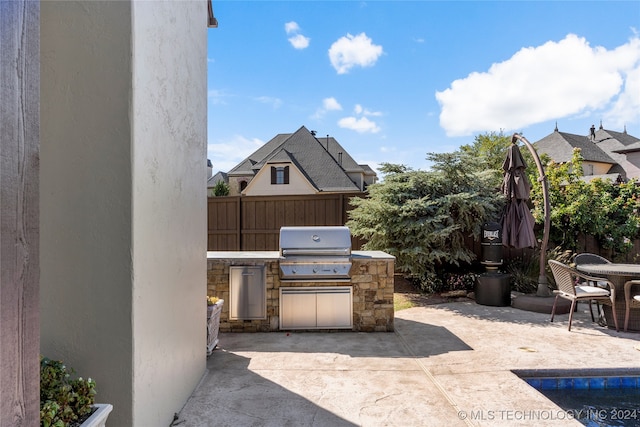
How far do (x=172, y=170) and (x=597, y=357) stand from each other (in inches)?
184

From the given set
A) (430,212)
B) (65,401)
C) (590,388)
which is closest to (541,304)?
(430,212)

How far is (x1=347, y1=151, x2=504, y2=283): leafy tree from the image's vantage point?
690cm

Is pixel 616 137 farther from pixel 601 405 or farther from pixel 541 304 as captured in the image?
pixel 601 405

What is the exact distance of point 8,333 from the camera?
3.40ft

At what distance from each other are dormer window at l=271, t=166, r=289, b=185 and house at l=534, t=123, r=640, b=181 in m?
15.9

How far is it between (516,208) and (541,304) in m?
1.68

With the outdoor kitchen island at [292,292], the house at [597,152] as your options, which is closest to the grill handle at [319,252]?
the outdoor kitchen island at [292,292]

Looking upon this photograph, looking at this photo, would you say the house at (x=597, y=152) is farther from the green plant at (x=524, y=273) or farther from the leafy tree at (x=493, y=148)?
the green plant at (x=524, y=273)

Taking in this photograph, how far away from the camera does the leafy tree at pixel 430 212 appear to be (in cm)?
690

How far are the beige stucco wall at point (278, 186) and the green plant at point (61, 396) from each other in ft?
58.5

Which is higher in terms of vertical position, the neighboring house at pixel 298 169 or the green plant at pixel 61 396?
the neighboring house at pixel 298 169

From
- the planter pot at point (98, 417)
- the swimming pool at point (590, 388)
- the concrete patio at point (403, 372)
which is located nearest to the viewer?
the planter pot at point (98, 417)

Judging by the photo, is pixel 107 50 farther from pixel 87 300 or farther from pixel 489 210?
pixel 489 210

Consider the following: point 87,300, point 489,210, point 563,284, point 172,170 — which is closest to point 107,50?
point 172,170
